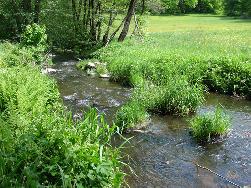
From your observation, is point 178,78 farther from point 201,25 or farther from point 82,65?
point 201,25

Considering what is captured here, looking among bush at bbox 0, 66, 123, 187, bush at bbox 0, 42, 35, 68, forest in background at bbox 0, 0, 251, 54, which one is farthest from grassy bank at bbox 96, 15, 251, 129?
forest in background at bbox 0, 0, 251, 54

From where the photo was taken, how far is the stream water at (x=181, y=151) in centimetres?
859

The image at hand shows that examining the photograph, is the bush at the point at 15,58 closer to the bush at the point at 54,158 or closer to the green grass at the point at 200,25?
the bush at the point at 54,158

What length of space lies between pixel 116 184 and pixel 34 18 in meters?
26.6

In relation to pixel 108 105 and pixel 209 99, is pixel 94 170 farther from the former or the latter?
pixel 209 99

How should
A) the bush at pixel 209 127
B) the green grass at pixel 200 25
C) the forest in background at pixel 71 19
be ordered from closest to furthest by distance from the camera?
the bush at pixel 209 127
the forest in background at pixel 71 19
the green grass at pixel 200 25

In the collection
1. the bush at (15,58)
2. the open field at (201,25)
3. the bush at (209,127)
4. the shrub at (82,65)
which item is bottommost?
the open field at (201,25)

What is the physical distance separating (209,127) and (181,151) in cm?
107

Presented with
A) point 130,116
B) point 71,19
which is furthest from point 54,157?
point 71,19

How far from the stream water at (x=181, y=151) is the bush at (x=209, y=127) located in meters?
0.25

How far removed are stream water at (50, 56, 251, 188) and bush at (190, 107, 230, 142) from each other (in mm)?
246

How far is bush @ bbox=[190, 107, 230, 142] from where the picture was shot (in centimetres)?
1069

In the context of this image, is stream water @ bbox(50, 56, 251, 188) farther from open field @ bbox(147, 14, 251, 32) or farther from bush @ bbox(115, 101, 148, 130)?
open field @ bbox(147, 14, 251, 32)

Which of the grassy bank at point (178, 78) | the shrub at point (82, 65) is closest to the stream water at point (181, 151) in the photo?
the grassy bank at point (178, 78)
